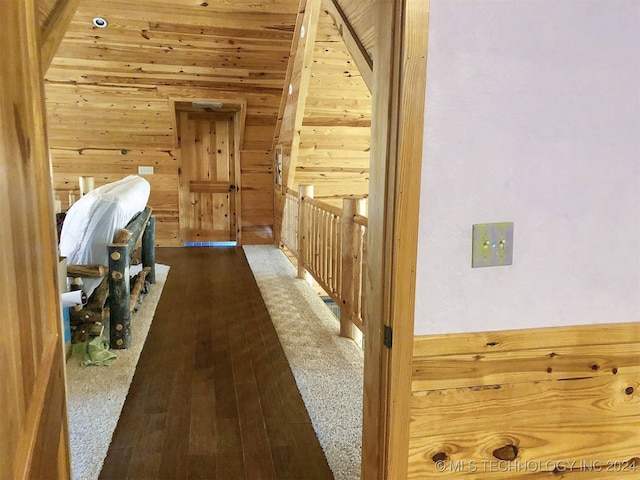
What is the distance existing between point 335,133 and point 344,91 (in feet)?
1.92

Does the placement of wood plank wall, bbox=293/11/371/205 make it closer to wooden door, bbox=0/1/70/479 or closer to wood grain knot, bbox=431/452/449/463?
wooden door, bbox=0/1/70/479

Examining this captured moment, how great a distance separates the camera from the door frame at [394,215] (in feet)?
3.32

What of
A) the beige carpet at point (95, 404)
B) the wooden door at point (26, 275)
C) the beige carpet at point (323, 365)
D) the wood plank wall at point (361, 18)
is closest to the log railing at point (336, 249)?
the beige carpet at point (323, 365)

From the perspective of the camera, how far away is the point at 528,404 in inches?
46.8

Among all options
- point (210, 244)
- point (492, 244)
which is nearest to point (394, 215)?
point (492, 244)

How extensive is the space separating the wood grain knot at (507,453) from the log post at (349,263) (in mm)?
2104

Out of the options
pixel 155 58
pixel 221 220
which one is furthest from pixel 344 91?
pixel 221 220

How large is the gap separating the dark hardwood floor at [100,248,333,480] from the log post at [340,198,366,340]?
1.70 ft

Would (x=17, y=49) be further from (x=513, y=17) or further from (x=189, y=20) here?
(x=189, y=20)

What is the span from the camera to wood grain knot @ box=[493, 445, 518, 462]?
46.8 inches

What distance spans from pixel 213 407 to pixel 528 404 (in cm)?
173

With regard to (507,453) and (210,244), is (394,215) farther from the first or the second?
(210,244)

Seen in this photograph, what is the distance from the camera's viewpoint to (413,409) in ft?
3.68

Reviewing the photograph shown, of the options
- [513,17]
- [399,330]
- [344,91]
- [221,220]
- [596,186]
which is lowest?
[221,220]
